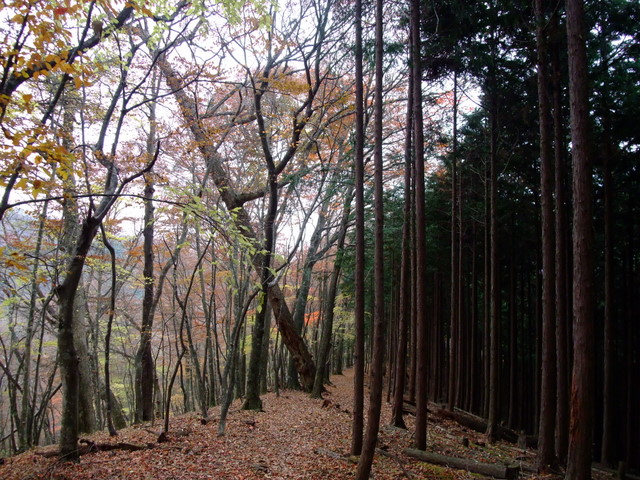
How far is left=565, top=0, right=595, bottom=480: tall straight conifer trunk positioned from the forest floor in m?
2.20

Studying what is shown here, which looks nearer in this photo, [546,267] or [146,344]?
[546,267]

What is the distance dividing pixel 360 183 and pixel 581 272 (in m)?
3.79

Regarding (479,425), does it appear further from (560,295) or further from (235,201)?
(235,201)

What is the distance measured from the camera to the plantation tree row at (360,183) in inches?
227

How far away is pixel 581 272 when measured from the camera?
566 centimetres

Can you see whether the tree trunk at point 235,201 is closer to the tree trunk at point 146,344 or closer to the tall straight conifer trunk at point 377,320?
the tall straight conifer trunk at point 377,320

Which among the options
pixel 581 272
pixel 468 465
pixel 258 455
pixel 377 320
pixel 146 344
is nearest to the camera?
pixel 581 272

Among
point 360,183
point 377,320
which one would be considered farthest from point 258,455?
point 360,183

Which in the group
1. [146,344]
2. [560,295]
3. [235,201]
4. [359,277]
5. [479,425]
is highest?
[235,201]

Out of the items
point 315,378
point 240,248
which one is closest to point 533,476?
point 240,248

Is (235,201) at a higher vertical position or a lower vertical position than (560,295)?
higher

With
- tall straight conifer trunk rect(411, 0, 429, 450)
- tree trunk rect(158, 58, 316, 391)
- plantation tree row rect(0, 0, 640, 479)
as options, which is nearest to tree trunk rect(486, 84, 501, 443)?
plantation tree row rect(0, 0, 640, 479)

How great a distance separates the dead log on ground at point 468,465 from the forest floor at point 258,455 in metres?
0.15

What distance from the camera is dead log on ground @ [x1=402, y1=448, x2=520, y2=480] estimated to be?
273 inches
